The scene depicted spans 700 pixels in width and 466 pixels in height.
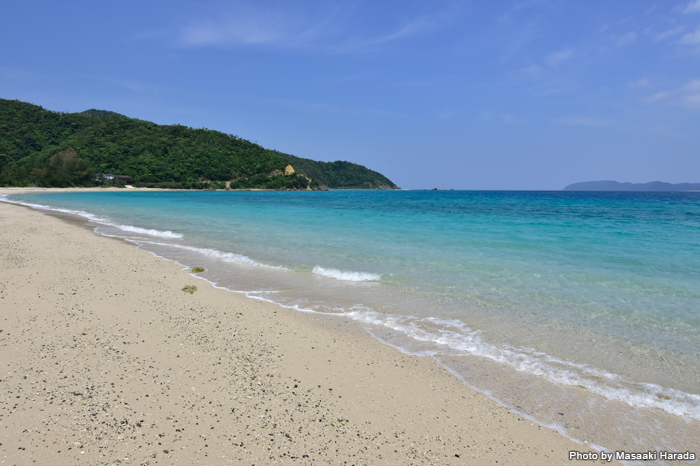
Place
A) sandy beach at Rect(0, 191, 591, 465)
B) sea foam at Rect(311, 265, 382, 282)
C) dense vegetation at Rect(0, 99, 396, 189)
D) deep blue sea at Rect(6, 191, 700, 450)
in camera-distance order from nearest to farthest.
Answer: sandy beach at Rect(0, 191, 591, 465) < deep blue sea at Rect(6, 191, 700, 450) < sea foam at Rect(311, 265, 382, 282) < dense vegetation at Rect(0, 99, 396, 189)

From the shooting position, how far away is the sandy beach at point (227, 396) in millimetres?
2482

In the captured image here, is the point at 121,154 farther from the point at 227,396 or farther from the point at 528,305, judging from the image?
the point at 227,396

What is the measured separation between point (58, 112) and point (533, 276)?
129797mm

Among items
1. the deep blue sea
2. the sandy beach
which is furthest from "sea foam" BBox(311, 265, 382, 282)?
the sandy beach

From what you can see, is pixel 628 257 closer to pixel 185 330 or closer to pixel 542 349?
pixel 542 349

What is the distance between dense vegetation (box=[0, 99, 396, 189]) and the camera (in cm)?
6862

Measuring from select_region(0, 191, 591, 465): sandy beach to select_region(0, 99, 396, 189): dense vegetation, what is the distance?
255 ft

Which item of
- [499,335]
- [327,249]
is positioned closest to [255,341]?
[499,335]

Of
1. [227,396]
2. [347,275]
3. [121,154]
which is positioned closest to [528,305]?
[347,275]

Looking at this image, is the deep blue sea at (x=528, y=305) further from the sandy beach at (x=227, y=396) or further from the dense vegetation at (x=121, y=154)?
the dense vegetation at (x=121, y=154)

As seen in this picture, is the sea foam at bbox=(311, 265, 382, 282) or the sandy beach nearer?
the sandy beach

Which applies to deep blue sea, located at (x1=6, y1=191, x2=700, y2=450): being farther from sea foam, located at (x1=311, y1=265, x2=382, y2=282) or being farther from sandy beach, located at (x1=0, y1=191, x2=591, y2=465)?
sandy beach, located at (x1=0, y1=191, x2=591, y2=465)

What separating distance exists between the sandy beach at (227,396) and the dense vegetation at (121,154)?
7777 centimetres

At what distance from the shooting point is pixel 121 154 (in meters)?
91.6
